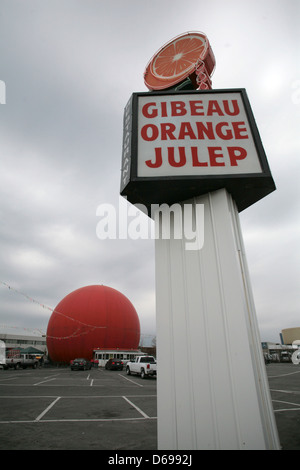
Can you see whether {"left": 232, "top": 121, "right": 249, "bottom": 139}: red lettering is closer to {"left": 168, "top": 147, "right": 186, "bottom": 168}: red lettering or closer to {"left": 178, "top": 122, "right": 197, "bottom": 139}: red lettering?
{"left": 178, "top": 122, "right": 197, "bottom": 139}: red lettering

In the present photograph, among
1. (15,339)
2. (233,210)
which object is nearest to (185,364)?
(233,210)

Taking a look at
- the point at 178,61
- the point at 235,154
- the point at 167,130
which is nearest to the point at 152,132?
the point at 167,130

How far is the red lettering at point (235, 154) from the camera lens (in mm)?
3324

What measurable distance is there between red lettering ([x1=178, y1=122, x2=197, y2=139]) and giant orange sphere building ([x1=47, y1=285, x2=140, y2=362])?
29646mm

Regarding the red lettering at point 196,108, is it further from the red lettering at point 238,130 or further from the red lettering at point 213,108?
the red lettering at point 238,130

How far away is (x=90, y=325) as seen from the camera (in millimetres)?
29750

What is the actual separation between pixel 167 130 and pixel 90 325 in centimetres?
2978

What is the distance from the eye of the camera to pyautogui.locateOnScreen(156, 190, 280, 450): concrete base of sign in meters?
2.39

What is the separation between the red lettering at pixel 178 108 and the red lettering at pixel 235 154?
3.18ft

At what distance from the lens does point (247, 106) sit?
386cm

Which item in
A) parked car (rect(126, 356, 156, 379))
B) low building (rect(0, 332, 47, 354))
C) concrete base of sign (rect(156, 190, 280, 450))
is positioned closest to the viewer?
concrete base of sign (rect(156, 190, 280, 450))

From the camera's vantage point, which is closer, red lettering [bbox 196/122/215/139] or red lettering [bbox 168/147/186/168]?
red lettering [bbox 168/147/186/168]

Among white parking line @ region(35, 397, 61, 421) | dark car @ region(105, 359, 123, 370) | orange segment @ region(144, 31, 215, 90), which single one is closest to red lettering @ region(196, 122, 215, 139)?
orange segment @ region(144, 31, 215, 90)

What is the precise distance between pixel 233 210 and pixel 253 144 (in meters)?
1.01
